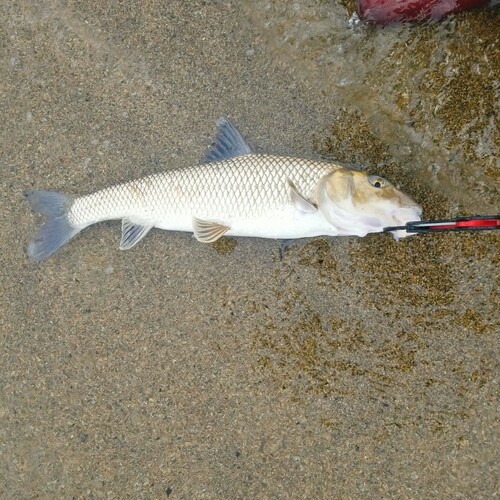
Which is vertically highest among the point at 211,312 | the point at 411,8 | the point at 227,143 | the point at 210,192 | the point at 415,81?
the point at 411,8

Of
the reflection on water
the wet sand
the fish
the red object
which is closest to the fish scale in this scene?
the fish

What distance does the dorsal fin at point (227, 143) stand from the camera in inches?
110

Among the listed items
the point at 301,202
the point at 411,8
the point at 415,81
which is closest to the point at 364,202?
the point at 301,202

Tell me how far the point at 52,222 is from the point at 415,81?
2.30 meters

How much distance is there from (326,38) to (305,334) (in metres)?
1.73

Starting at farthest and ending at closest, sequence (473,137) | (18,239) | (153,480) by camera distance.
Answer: (18,239), (153,480), (473,137)

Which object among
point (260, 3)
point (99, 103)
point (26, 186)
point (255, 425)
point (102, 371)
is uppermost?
point (260, 3)

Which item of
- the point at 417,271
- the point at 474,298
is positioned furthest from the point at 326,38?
the point at 474,298

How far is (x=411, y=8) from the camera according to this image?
2584 mm

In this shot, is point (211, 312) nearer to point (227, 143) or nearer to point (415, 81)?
point (227, 143)

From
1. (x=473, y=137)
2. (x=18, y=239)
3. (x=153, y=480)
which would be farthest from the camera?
(x=18, y=239)

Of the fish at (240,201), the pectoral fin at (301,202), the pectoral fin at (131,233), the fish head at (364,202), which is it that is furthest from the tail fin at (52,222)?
the fish head at (364,202)

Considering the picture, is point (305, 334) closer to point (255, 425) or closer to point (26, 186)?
point (255, 425)

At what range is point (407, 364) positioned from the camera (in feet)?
8.93
